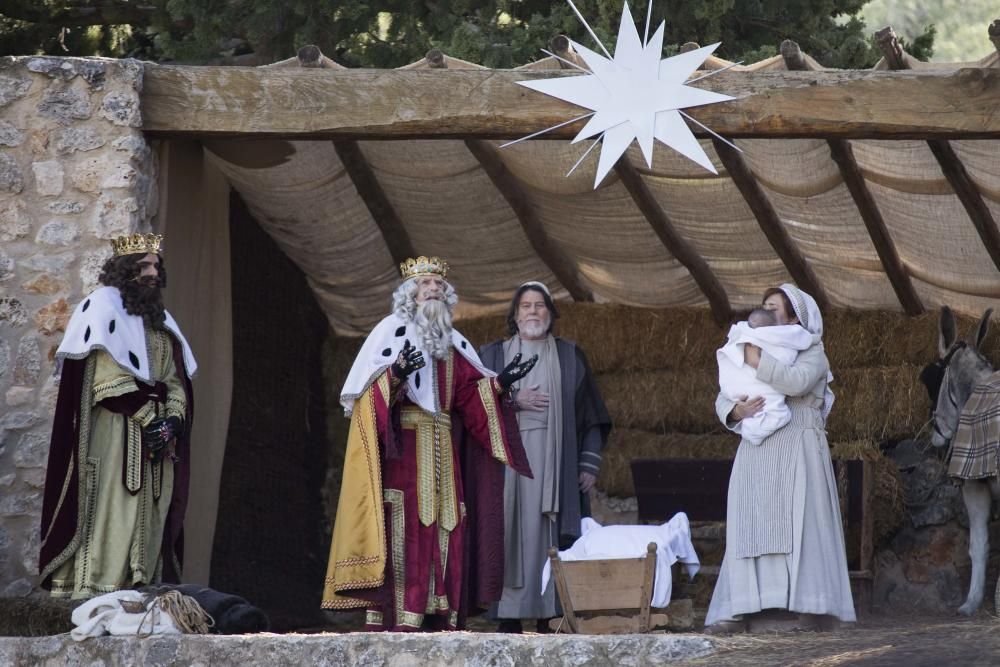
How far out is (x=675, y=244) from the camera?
9.09m

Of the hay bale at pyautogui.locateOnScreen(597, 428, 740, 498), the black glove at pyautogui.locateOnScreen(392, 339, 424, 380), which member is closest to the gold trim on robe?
the black glove at pyautogui.locateOnScreen(392, 339, 424, 380)

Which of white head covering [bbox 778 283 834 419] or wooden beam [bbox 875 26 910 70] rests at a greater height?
wooden beam [bbox 875 26 910 70]

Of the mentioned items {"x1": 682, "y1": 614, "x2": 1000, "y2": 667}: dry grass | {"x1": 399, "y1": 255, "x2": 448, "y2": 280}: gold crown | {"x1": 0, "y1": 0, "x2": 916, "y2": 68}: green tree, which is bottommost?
{"x1": 682, "y1": 614, "x2": 1000, "y2": 667}: dry grass

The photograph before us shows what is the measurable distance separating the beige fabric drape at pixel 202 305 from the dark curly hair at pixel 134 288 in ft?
2.54

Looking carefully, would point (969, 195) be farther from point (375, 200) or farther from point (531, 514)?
point (375, 200)

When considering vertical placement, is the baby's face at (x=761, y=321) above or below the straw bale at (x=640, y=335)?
below

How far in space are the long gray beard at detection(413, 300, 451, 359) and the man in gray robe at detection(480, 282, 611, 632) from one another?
502 millimetres

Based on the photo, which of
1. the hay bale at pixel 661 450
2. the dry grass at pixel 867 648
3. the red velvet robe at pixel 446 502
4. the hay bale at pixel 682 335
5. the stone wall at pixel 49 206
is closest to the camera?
the dry grass at pixel 867 648

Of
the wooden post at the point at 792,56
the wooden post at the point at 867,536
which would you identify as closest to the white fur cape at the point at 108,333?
the wooden post at the point at 792,56

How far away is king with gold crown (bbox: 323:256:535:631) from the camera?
6621 mm

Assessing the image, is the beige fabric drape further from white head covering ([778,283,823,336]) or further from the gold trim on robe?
white head covering ([778,283,823,336])

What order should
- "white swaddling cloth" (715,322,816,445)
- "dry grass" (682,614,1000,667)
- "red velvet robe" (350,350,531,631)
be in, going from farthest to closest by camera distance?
"red velvet robe" (350,350,531,631) → "white swaddling cloth" (715,322,816,445) → "dry grass" (682,614,1000,667)

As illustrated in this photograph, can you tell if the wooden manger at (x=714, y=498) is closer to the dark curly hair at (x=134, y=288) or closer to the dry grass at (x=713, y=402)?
the dry grass at (x=713, y=402)

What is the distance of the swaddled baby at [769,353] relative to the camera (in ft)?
21.5
